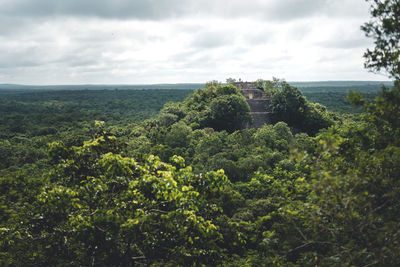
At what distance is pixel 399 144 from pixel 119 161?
7361 millimetres

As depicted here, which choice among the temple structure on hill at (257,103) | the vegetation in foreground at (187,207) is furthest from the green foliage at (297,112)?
the vegetation in foreground at (187,207)

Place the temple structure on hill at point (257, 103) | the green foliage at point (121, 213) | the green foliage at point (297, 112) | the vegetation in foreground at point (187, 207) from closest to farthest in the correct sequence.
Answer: the vegetation in foreground at point (187, 207), the green foliage at point (121, 213), the green foliage at point (297, 112), the temple structure on hill at point (257, 103)

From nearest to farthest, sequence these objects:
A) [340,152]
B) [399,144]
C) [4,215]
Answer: [399,144]
[340,152]
[4,215]

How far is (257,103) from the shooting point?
198 ft

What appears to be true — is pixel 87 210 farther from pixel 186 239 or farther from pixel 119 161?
pixel 186 239

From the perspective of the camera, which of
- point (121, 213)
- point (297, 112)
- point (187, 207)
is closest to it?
point (187, 207)

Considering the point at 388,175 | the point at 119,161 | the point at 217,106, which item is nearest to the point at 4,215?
the point at 119,161

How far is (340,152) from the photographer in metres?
10.6

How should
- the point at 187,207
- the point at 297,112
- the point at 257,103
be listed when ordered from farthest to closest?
the point at 257,103 < the point at 297,112 < the point at 187,207

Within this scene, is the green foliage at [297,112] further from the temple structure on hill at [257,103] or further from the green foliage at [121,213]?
the green foliage at [121,213]

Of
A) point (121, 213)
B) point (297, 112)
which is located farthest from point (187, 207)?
point (297, 112)

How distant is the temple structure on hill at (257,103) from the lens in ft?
178

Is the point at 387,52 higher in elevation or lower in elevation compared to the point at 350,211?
higher

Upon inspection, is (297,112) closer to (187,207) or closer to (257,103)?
(257,103)
